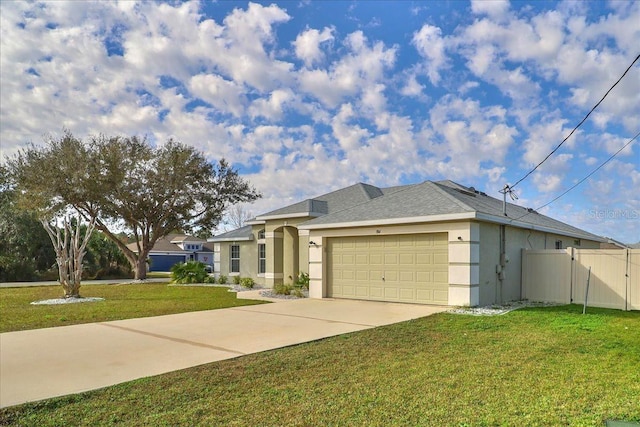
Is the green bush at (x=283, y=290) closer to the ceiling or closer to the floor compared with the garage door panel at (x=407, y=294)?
closer to the floor

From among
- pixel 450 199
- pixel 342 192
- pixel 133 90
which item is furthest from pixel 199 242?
pixel 450 199

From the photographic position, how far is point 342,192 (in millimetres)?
21688

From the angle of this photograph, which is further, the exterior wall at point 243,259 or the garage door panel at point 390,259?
the exterior wall at point 243,259

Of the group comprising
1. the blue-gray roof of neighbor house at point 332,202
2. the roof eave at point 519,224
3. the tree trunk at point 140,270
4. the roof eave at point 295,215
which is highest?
the blue-gray roof of neighbor house at point 332,202

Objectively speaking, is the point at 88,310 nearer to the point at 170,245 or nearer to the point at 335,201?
the point at 335,201

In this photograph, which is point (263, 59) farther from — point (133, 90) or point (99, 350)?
point (99, 350)

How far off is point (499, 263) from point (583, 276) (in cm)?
260

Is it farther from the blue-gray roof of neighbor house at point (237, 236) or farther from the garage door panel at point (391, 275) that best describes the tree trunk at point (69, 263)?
the garage door panel at point (391, 275)

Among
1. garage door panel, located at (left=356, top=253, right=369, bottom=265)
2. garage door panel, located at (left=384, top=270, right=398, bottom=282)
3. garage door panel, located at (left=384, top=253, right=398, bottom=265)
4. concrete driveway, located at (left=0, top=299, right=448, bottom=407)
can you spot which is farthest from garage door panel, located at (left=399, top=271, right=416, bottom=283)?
garage door panel, located at (left=356, top=253, right=369, bottom=265)

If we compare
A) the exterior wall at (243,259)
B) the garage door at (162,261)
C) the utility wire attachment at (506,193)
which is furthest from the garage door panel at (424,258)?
the garage door at (162,261)

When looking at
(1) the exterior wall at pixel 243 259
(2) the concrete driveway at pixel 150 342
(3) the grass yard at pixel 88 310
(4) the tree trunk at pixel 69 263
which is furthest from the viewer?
(1) the exterior wall at pixel 243 259

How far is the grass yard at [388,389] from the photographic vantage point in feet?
14.6

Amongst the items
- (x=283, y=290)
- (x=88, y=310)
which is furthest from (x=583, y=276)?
(x=88, y=310)

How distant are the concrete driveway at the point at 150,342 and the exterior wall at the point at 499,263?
1967 mm
